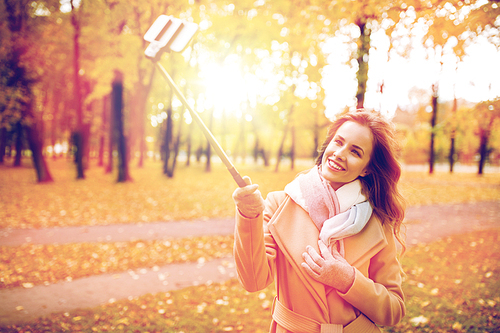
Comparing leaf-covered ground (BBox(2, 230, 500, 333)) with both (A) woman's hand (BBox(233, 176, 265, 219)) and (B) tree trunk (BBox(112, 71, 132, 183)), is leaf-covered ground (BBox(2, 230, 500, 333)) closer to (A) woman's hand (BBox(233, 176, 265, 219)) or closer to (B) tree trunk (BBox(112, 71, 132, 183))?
(A) woman's hand (BBox(233, 176, 265, 219))

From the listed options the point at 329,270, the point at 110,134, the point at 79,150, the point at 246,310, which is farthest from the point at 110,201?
the point at 329,270

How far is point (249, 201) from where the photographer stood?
1.46 meters

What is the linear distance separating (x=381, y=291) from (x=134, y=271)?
203 inches

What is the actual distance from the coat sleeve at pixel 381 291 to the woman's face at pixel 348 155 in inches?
15.0

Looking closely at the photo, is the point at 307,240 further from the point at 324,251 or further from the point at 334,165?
the point at 334,165

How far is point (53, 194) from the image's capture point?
12867 mm

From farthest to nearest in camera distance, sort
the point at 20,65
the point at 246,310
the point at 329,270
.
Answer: the point at 20,65
the point at 246,310
the point at 329,270

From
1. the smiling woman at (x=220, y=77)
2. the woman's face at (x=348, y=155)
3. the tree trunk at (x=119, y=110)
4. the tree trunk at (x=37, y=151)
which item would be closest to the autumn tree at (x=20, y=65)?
the tree trunk at (x=37, y=151)

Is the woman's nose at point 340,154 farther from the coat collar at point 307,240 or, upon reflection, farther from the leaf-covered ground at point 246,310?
the leaf-covered ground at point 246,310

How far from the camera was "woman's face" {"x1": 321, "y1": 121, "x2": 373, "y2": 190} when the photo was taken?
1.61m

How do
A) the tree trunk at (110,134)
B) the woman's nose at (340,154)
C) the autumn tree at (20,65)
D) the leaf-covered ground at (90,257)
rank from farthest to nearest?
the tree trunk at (110,134)
the autumn tree at (20,65)
the leaf-covered ground at (90,257)
the woman's nose at (340,154)

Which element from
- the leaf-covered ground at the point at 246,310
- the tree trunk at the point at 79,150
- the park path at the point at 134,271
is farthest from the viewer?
the tree trunk at the point at 79,150

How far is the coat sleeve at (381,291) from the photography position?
1448mm

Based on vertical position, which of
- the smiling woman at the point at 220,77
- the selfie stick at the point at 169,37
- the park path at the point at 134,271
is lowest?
the park path at the point at 134,271
